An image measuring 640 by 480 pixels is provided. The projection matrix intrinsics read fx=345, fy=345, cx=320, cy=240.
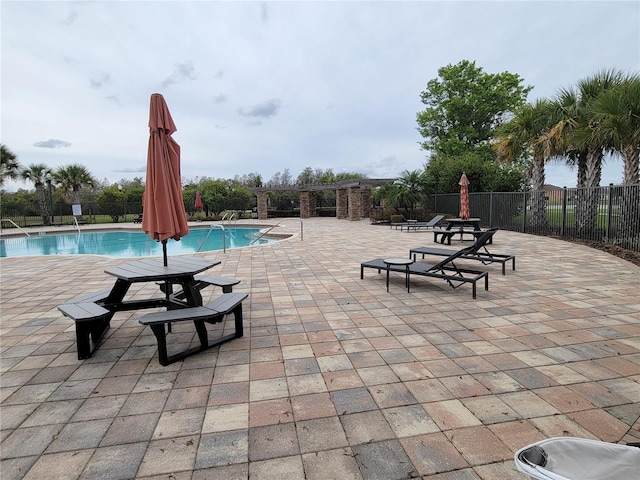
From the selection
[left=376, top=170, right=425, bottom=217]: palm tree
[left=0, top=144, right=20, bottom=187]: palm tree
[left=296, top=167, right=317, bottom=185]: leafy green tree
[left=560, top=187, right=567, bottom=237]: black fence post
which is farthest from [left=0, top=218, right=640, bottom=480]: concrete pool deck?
[left=296, top=167, right=317, bottom=185]: leafy green tree

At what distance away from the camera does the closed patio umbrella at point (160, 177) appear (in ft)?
10.7

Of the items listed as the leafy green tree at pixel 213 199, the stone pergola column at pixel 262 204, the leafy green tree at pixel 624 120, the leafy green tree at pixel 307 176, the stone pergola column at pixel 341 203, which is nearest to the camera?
the leafy green tree at pixel 624 120

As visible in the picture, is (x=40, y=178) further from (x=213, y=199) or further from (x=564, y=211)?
(x=564, y=211)

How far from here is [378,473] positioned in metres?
1.69

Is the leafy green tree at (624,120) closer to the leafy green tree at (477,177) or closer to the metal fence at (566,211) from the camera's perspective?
the metal fence at (566,211)

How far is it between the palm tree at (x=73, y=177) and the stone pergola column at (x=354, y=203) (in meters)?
19.2

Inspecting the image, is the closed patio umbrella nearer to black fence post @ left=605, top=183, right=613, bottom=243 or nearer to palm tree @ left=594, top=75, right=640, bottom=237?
palm tree @ left=594, top=75, right=640, bottom=237

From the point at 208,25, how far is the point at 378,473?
38.8ft

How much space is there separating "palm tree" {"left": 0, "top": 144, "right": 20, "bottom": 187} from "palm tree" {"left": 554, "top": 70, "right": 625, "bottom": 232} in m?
27.6

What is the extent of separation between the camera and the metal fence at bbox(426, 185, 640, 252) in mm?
9023

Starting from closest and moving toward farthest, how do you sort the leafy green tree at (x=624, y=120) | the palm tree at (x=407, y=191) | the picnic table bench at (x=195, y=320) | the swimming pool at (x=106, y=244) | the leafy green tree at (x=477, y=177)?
the picnic table bench at (x=195, y=320), the leafy green tree at (x=624, y=120), the swimming pool at (x=106, y=244), the leafy green tree at (x=477, y=177), the palm tree at (x=407, y=191)

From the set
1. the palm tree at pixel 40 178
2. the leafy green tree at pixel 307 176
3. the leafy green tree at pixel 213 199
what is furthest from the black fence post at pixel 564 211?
the leafy green tree at pixel 307 176

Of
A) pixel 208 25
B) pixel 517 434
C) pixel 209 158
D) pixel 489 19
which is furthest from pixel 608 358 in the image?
pixel 209 158

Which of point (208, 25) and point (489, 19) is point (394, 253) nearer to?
point (208, 25)
